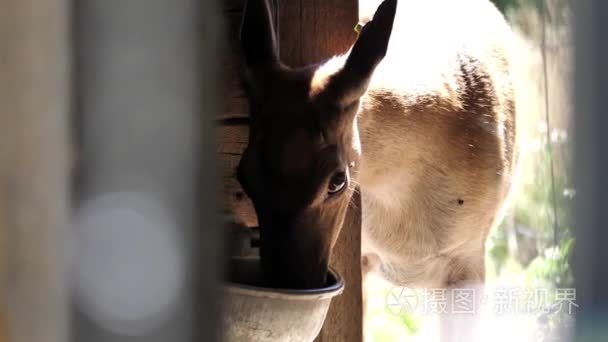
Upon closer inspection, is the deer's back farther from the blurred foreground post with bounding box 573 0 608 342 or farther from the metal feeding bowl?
the blurred foreground post with bounding box 573 0 608 342

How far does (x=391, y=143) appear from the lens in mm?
3088

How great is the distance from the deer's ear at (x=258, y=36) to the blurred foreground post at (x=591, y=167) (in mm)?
Result: 1571

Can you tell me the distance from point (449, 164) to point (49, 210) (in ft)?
8.72

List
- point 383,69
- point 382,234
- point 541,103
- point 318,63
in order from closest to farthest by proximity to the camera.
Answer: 1. point 318,63
2. point 383,69
3. point 382,234
4. point 541,103

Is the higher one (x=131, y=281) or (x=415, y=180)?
(x=131, y=281)

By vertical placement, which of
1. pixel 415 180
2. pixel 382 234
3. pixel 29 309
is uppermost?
pixel 29 309

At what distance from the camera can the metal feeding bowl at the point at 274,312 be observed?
2.06m

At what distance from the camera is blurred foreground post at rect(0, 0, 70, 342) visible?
76 centimetres

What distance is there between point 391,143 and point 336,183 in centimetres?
71

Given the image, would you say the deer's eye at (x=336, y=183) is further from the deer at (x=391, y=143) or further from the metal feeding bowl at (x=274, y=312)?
the metal feeding bowl at (x=274, y=312)

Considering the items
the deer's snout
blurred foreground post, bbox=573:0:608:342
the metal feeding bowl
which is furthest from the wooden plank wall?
blurred foreground post, bbox=573:0:608:342

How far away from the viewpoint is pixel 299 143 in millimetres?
2324

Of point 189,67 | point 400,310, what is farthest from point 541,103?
point 189,67

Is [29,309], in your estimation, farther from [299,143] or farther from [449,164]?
[449,164]
